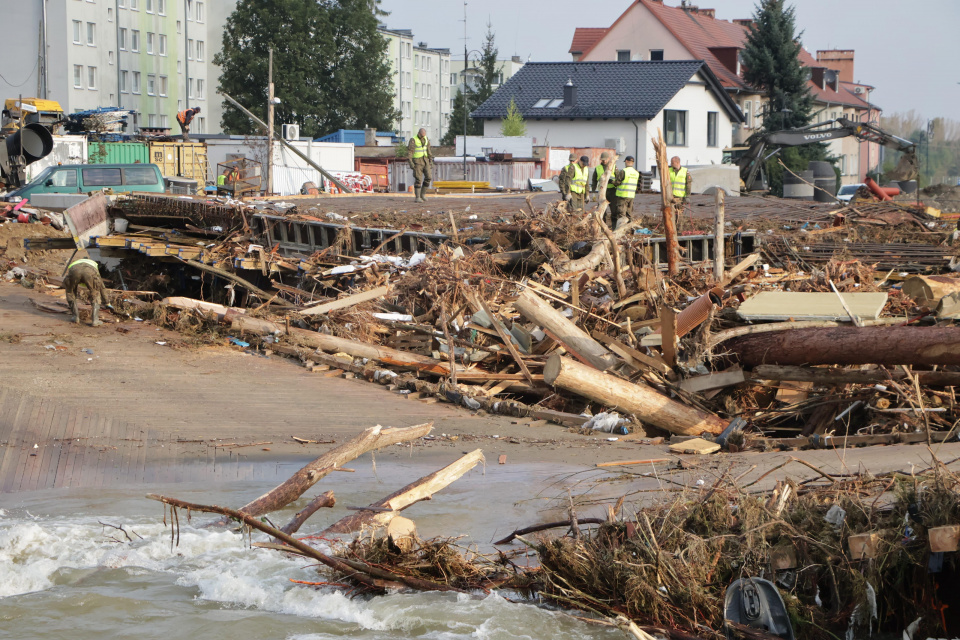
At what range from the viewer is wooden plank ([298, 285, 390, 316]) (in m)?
13.1

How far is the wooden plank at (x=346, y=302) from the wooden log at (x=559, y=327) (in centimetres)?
333

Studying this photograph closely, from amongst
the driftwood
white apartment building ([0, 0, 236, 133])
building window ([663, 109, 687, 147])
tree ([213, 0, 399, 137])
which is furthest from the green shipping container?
the driftwood

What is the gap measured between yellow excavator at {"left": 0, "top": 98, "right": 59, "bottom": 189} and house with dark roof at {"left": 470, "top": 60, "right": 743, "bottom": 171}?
19.2m

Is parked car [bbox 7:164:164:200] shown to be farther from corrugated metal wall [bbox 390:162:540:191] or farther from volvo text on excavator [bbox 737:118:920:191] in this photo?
volvo text on excavator [bbox 737:118:920:191]

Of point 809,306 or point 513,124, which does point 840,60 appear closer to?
point 513,124

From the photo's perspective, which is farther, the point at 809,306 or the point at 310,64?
the point at 310,64

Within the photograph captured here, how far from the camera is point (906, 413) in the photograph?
8.75 meters

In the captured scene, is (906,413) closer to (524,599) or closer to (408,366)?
(524,599)

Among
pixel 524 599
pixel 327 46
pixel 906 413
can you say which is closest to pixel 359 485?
pixel 524 599

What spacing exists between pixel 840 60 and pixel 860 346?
7285 cm

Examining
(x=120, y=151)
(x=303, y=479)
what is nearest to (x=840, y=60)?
(x=120, y=151)

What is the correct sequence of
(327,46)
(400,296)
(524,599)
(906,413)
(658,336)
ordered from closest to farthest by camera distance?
(524,599) → (906,413) → (658,336) → (400,296) → (327,46)

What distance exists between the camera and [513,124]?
43.0 meters

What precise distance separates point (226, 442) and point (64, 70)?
50975 mm
